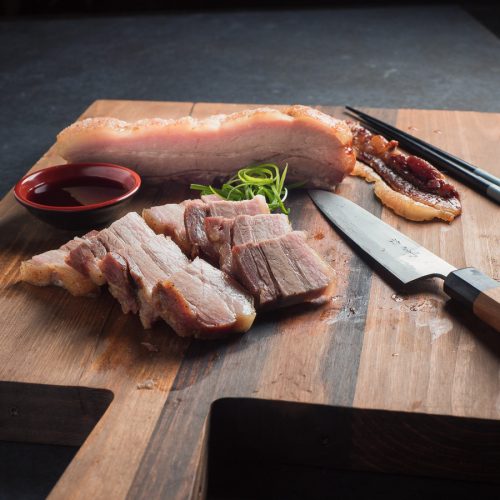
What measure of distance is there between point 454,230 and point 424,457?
4.12 ft

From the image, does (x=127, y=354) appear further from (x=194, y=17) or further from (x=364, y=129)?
(x=194, y=17)

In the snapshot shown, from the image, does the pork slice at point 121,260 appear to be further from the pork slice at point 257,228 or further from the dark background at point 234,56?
the dark background at point 234,56

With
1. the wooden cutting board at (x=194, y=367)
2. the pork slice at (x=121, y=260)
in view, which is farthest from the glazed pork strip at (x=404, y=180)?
the pork slice at (x=121, y=260)

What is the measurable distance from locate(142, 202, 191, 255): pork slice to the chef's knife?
2.36 feet

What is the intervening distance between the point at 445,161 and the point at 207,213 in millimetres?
1421

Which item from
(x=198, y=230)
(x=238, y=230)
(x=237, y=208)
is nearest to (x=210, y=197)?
(x=237, y=208)

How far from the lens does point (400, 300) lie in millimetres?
2893

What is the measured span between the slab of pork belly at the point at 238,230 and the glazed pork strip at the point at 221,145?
0.77m

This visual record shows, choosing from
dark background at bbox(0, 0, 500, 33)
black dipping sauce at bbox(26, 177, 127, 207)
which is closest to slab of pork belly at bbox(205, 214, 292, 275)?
black dipping sauce at bbox(26, 177, 127, 207)

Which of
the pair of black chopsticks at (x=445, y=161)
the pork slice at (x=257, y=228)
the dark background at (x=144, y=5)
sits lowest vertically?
the dark background at (x=144, y=5)

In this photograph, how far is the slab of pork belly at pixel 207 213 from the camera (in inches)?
121

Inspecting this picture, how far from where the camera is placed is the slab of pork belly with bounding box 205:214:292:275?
3.01 metres

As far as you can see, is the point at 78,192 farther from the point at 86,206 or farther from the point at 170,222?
the point at 170,222

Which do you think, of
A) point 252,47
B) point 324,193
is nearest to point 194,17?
point 252,47
